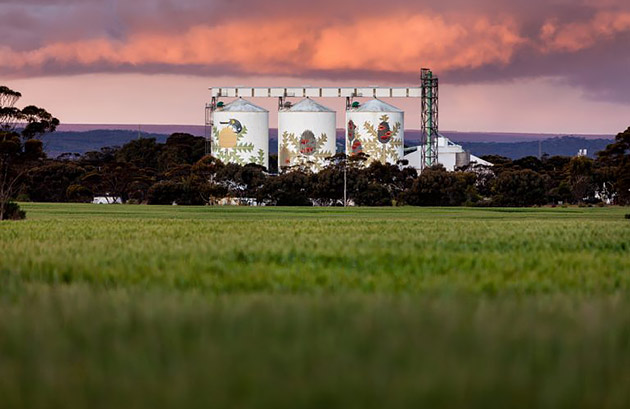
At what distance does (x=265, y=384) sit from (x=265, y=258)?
9.92m

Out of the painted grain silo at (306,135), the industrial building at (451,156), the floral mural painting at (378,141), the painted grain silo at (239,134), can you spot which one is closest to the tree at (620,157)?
the floral mural painting at (378,141)

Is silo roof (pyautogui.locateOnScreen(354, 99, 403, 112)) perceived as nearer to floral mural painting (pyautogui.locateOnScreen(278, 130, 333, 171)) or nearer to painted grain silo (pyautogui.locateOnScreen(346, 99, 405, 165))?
painted grain silo (pyautogui.locateOnScreen(346, 99, 405, 165))

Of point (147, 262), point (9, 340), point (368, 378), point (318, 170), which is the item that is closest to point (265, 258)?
point (147, 262)

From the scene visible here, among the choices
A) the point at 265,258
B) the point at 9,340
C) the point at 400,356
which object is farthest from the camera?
the point at 265,258

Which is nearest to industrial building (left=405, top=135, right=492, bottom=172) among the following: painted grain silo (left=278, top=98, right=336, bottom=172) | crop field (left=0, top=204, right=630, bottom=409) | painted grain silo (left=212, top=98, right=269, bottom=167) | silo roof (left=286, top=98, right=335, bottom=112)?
painted grain silo (left=278, top=98, right=336, bottom=172)

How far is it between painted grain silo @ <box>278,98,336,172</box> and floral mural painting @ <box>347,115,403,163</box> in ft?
11.3

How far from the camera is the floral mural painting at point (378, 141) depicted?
472ft

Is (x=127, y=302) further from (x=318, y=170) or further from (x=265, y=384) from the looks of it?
(x=318, y=170)

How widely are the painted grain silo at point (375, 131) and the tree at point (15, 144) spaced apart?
275 feet

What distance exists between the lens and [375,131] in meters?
144

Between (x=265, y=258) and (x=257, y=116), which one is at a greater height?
(x=257, y=116)

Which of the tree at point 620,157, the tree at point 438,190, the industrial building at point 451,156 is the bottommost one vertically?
the tree at point 438,190

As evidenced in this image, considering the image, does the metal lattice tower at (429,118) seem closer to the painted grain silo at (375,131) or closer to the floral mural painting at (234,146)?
the painted grain silo at (375,131)

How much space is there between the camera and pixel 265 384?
5.14 meters
